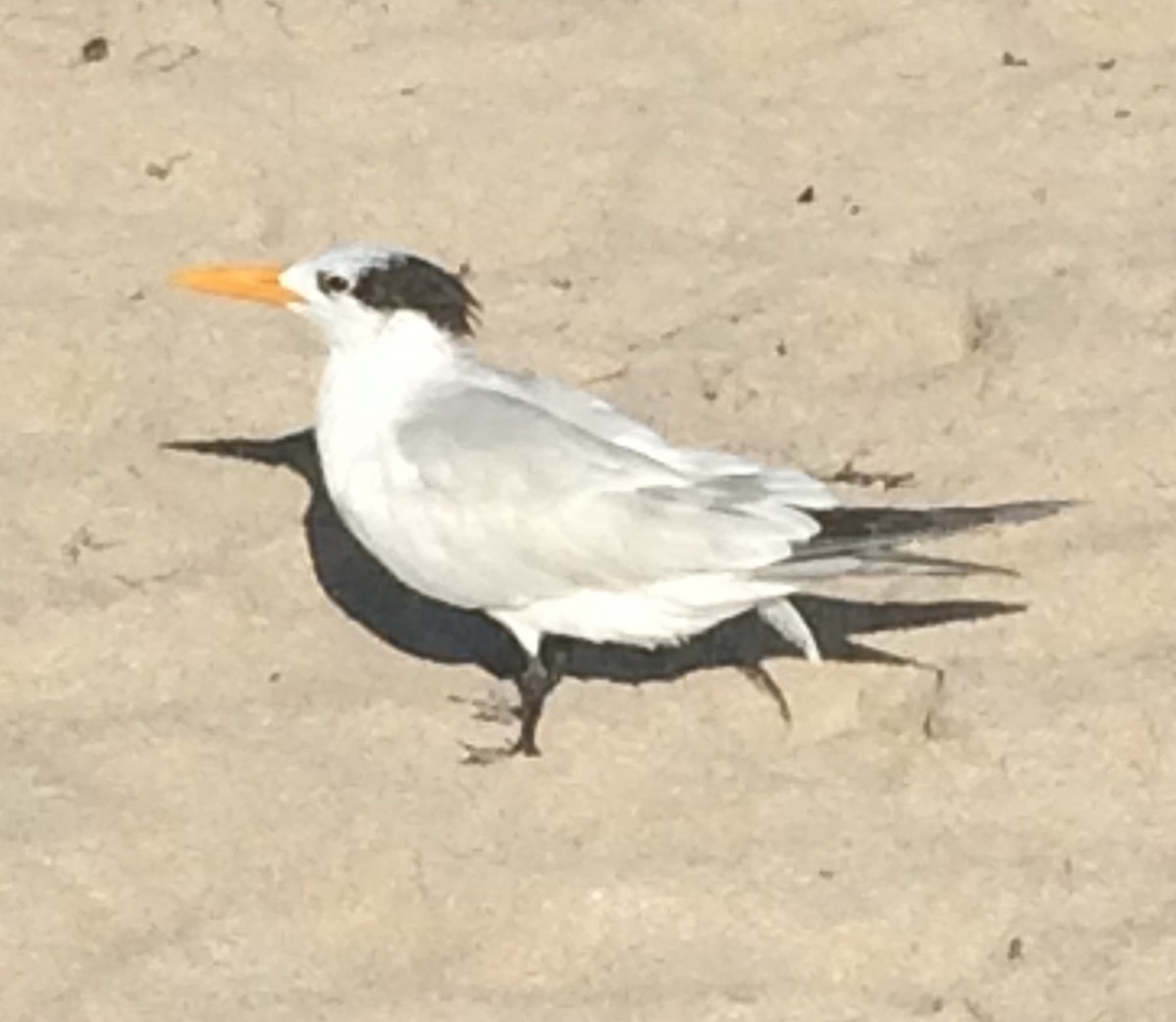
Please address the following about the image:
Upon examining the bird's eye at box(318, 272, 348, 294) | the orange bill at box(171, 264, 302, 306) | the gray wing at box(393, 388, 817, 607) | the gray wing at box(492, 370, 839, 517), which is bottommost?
the gray wing at box(393, 388, 817, 607)

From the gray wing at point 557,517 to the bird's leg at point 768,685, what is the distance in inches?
9.1

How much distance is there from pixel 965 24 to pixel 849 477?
1.35m

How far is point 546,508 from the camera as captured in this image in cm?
344

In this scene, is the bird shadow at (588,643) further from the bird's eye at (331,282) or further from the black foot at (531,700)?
the bird's eye at (331,282)

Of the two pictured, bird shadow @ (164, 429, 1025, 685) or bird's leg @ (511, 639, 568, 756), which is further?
bird shadow @ (164, 429, 1025, 685)

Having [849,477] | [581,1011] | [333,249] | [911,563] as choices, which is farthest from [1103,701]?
[333,249]

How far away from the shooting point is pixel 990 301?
431cm

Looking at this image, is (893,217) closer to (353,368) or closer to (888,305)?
(888,305)

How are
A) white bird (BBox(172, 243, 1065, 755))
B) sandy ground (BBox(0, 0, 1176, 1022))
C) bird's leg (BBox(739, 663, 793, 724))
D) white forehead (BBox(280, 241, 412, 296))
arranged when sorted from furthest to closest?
white forehead (BBox(280, 241, 412, 296)) → bird's leg (BBox(739, 663, 793, 724)) → white bird (BBox(172, 243, 1065, 755)) → sandy ground (BBox(0, 0, 1176, 1022))

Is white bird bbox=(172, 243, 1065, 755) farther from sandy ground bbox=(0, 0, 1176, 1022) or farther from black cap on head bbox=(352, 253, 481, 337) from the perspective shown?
sandy ground bbox=(0, 0, 1176, 1022)

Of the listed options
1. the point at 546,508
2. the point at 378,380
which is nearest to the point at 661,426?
the point at 378,380

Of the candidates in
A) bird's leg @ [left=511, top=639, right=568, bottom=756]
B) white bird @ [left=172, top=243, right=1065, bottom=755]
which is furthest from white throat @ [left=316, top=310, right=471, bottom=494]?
bird's leg @ [left=511, top=639, right=568, bottom=756]

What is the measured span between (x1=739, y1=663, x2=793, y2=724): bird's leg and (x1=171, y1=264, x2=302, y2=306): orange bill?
2.47 ft

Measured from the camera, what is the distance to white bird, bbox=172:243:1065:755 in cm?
339
